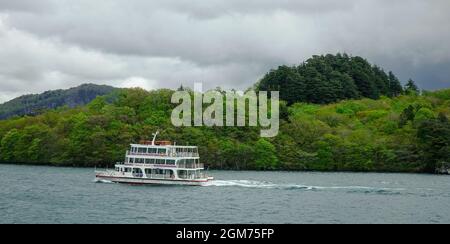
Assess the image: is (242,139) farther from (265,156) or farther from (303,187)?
(303,187)

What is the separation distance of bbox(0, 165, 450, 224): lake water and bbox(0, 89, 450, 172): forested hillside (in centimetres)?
4175

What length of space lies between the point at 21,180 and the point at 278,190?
1436 inches

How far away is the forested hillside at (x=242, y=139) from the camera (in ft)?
417

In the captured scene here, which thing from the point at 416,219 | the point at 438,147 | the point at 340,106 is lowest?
the point at 416,219

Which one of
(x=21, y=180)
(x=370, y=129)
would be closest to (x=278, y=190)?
(x=21, y=180)

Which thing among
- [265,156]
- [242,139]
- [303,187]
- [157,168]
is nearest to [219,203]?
[303,187]

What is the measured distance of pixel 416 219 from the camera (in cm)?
5553

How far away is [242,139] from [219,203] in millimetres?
74231

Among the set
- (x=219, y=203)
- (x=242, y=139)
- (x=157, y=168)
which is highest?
(x=242, y=139)

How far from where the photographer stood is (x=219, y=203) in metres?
63.9

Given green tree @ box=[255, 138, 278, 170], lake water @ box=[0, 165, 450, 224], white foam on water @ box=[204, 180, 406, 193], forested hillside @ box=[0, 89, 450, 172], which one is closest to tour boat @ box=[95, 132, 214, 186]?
lake water @ box=[0, 165, 450, 224]
